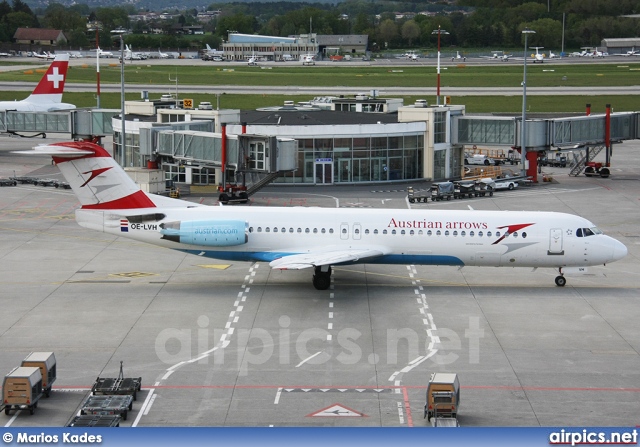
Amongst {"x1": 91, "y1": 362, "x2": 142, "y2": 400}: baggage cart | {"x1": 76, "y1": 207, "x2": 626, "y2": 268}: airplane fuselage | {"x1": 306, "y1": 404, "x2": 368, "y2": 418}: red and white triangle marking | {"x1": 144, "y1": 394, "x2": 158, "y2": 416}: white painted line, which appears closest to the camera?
{"x1": 306, "y1": 404, "x2": 368, "y2": 418}: red and white triangle marking

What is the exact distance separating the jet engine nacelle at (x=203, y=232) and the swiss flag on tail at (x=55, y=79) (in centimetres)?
6106

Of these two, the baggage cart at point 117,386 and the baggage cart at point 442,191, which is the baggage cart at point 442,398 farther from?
the baggage cart at point 442,191

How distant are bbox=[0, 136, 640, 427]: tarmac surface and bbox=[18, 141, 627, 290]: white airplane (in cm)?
179

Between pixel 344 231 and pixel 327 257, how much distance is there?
97.5 inches

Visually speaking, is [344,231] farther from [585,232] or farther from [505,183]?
[505,183]

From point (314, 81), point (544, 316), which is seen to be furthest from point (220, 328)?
point (314, 81)

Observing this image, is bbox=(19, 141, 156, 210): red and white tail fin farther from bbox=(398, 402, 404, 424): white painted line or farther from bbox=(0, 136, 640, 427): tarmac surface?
bbox=(398, 402, 404, 424): white painted line

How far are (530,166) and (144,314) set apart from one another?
53.0 metres

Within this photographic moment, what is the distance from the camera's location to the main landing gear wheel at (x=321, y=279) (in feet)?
167

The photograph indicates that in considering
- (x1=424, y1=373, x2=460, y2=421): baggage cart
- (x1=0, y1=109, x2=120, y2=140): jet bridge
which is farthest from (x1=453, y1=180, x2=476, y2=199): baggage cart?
(x1=424, y1=373, x2=460, y2=421): baggage cart

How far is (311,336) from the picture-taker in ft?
141

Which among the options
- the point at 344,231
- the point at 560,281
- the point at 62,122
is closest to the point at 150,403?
the point at 344,231

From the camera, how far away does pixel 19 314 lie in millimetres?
46375

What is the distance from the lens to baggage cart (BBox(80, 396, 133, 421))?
32812 mm
